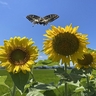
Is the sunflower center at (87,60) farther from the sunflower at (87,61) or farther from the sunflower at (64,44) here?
the sunflower at (64,44)

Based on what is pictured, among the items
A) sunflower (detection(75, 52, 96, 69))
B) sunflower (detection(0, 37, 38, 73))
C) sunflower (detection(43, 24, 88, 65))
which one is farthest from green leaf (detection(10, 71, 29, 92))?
sunflower (detection(75, 52, 96, 69))

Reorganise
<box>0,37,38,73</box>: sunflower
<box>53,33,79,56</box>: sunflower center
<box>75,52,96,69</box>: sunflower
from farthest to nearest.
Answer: <box>75,52,96,69</box>: sunflower → <box>53,33,79,56</box>: sunflower center → <box>0,37,38,73</box>: sunflower

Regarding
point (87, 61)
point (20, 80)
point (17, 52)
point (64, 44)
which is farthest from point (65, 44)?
point (87, 61)

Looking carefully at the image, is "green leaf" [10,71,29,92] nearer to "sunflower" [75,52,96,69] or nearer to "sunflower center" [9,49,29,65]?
"sunflower center" [9,49,29,65]

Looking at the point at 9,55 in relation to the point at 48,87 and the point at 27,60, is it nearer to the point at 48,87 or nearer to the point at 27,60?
the point at 27,60

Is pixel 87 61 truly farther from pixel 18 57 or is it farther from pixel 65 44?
pixel 18 57

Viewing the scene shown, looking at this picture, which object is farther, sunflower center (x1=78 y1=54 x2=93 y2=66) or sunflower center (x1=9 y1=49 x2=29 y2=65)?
sunflower center (x1=78 y1=54 x2=93 y2=66)

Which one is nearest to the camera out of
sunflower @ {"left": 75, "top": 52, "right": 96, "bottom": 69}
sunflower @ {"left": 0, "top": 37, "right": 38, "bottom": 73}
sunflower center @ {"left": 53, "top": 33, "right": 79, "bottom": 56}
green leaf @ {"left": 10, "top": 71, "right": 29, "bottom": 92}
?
green leaf @ {"left": 10, "top": 71, "right": 29, "bottom": 92}
